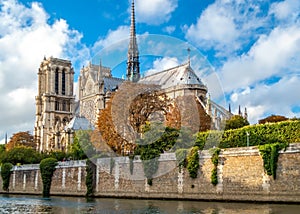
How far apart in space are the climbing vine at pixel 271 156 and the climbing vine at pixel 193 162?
177 inches

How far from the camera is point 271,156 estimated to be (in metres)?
22.1

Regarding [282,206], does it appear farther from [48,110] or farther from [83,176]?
[48,110]

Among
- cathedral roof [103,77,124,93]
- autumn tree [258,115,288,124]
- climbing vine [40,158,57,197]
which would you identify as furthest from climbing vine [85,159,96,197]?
cathedral roof [103,77,124,93]

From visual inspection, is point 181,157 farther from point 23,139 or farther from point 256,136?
point 23,139

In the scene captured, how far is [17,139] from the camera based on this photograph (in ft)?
241

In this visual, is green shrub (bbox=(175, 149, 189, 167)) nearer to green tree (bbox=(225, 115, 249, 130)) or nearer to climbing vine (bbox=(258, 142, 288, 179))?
climbing vine (bbox=(258, 142, 288, 179))

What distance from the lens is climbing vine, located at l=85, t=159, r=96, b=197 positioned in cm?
3199

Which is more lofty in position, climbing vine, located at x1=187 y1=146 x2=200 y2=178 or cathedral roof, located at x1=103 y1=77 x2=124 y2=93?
cathedral roof, located at x1=103 y1=77 x2=124 y2=93

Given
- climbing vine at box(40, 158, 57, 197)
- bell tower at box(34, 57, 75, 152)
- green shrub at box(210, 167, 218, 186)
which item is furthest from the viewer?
bell tower at box(34, 57, 75, 152)

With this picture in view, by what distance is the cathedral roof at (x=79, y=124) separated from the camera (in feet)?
220

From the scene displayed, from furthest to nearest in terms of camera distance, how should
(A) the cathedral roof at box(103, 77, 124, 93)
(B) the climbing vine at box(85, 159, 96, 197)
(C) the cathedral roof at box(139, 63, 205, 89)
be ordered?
1. (A) the cathedral roof at box(103, 77, 124, 93)
2. (C) the cathedral roof at box(139, 63, 205, 89)
3. (B) the climbing vine at box(85, 159, 96, 197)

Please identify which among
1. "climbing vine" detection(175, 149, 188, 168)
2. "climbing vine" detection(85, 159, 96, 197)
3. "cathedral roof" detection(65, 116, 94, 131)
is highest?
"cathedral roof" detection(65, 116, 94, 131)

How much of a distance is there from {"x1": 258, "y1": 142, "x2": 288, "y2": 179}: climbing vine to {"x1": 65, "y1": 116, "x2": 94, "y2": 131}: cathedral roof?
46031mm

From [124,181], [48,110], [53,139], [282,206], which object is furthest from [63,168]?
[48,110]
